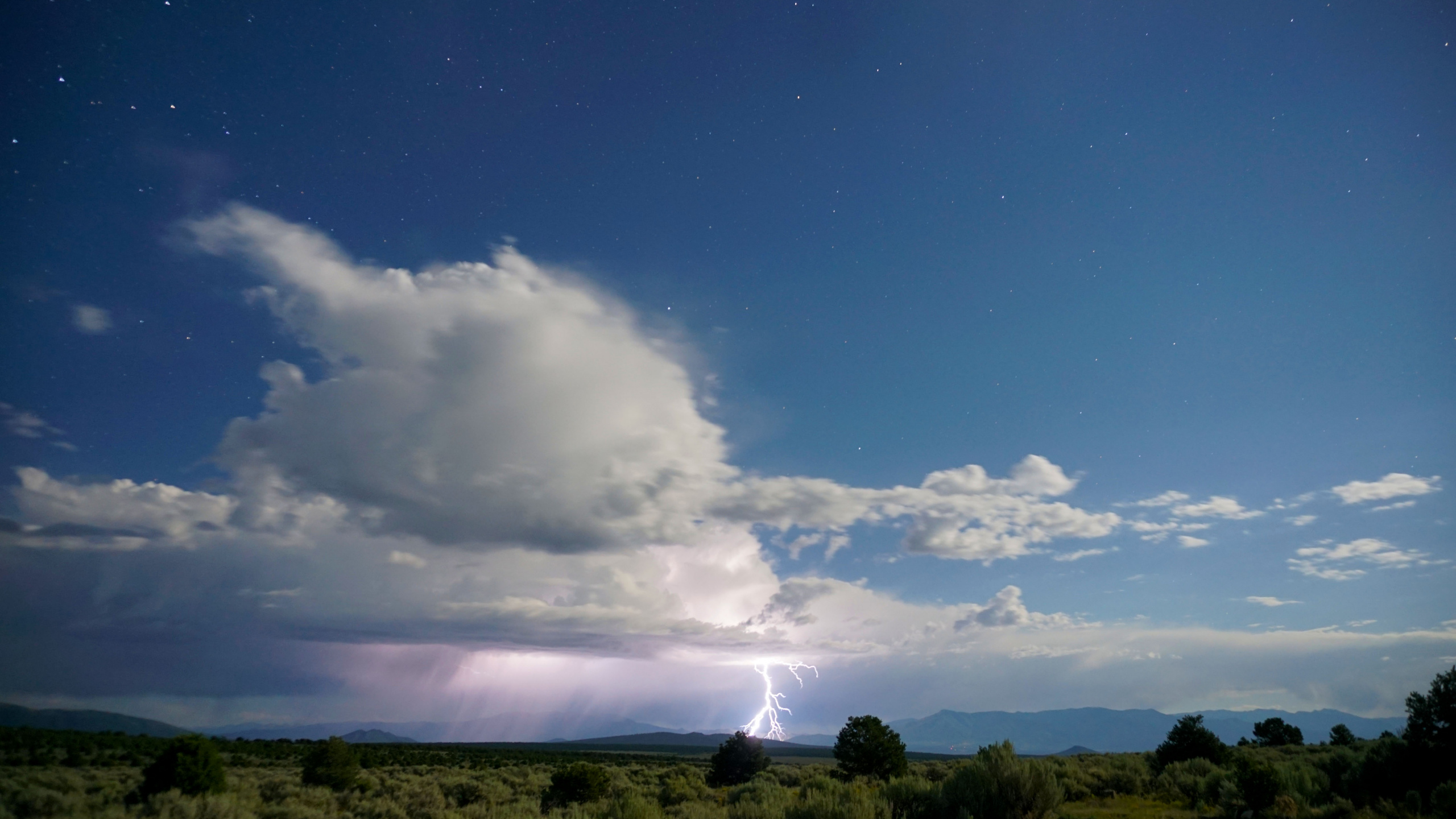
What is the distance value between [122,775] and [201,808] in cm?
1625

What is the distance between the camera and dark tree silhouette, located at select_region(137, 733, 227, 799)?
57.9ft

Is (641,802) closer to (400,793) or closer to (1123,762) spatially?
(400,793)

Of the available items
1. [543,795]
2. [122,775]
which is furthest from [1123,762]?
[122,775]

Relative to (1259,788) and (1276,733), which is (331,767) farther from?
(1276,733)

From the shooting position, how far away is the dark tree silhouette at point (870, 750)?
27.0 m

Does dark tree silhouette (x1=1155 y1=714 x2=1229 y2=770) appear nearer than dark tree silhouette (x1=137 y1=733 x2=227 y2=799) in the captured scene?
No

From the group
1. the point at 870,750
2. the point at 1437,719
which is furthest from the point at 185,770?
the point at 1437,719

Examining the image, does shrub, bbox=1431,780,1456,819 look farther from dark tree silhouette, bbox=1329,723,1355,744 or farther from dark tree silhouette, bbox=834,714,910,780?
dark tree silhouette, bbox=1329,723,1355,744

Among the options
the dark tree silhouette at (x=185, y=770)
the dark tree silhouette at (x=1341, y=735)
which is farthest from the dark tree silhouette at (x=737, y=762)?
the dark tree silhouette at (x=1341, y=735)

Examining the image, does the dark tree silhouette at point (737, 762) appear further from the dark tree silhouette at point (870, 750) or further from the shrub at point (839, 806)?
the shrub at point (839, 806)

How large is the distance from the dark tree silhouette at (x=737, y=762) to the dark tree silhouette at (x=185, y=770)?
23621mm

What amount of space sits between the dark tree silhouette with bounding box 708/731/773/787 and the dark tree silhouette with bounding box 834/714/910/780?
865cm

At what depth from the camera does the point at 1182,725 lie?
25656mm

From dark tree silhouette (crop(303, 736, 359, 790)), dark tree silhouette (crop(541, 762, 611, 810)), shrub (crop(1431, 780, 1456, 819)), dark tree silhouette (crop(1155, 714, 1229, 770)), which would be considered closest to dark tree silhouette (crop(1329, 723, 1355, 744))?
dark tree silhouette (crop(1155, 714, 1229, 770))
